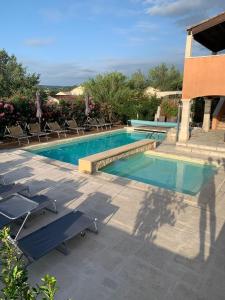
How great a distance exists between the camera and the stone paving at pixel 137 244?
4.14 meters

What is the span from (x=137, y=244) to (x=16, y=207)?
8.77 ft

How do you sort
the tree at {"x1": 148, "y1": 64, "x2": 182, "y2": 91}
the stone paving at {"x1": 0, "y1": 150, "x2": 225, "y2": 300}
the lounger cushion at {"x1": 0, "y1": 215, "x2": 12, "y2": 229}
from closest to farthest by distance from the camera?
the stone paving at {"x1": 0, "y1": 150, "x2": 225, "y2": 300} → the lounger cushion at {"x1": 0, "y1": 215, "x2": 12, "y2": 229} → the tree at {"x1": 148, "y1": 64, "x2": 182, "y2": 91}

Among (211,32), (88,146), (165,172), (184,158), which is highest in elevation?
(211,32)

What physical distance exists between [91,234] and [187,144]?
925cm

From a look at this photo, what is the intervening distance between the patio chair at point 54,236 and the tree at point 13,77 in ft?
113

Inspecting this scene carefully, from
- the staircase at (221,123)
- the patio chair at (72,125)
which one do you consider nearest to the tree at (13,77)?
the patio chair at (72,125)

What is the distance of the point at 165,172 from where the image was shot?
11.0 m

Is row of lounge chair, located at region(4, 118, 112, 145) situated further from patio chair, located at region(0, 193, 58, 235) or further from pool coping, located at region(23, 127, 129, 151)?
patio chair, located at region(0, 193, 58, 235)

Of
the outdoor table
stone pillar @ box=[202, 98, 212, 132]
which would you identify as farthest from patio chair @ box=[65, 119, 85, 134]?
the outdoor table

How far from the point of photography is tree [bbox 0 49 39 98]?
123 ft

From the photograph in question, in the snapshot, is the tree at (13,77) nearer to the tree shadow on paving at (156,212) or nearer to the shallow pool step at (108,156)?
the shallow pool step at (108,156)

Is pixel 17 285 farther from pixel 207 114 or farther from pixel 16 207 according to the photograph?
pixel 207 114

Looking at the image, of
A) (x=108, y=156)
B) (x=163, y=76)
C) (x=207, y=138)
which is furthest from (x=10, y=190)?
(x=163, y=76)

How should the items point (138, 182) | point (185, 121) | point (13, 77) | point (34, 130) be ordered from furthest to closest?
point (13, 77) → point (34, 130) → point (185, 121) → point (138, 182)
